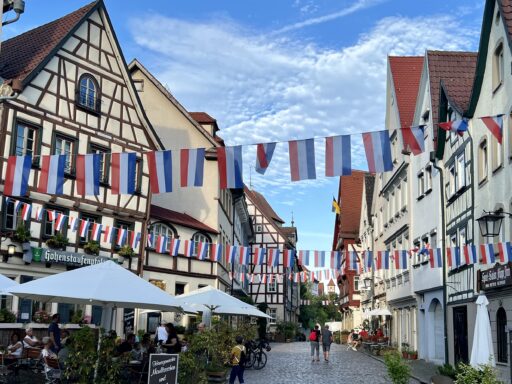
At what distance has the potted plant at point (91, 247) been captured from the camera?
25766 mm

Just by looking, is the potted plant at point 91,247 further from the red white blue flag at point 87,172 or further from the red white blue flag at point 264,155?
the red white blue flag at point 264,155

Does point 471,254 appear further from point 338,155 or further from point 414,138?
point 338,155

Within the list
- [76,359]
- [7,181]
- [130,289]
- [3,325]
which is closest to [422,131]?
[130,289]

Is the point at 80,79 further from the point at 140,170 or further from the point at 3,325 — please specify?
the point at 3,325

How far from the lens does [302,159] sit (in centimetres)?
1348

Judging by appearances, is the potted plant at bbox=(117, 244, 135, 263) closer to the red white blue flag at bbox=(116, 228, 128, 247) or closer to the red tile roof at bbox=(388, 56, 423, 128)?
the red white blue flag at bbox=(116, 228, 128, 247)

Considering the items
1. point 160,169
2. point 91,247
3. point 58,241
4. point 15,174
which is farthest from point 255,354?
point 15,174

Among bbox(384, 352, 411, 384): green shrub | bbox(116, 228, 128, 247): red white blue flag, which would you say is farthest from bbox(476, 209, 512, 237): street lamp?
bbox(116, 228, 128, 247): red white blue flag

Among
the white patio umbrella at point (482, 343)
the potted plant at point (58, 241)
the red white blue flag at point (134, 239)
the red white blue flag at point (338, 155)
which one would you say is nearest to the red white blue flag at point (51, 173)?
the red white blue flag at point (338, 155)

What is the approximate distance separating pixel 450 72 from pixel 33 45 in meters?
16.8

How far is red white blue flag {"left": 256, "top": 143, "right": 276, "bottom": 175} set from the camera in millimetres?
13547

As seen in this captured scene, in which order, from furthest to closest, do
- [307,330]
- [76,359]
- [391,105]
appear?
[307,330], [391,105], [76,359]

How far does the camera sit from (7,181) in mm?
14359

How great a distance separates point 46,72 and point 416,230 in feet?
57.8
